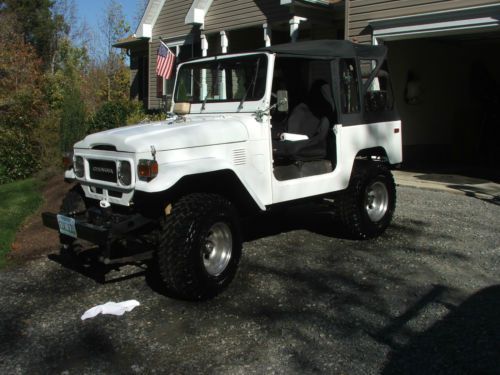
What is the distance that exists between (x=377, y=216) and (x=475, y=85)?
32.0 feet

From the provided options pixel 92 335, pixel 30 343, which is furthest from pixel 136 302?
pixel 30 343

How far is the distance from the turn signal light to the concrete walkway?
20.4 feet

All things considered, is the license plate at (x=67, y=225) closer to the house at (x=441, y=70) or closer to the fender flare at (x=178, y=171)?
the fender flare at (x=178, y=171)

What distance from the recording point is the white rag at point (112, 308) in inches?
160

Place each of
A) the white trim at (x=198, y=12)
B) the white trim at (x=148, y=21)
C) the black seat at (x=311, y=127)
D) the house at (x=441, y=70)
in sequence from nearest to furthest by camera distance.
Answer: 1. the black seat at (x=311, y=127)
2. the house at (x=441, y=70)
3. the white trim at (x=198, y=12)
4. the white trim at (x=148, y=21)

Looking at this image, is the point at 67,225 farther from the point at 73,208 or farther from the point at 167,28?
the point at 167,28

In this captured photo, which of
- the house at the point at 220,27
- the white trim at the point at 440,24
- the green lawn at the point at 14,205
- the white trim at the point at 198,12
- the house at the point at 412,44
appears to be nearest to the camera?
the green lawn at the point at 14,205

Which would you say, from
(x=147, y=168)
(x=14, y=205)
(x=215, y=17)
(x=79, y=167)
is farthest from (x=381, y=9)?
(x=147, y=168)

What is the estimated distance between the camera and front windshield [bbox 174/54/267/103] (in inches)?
197

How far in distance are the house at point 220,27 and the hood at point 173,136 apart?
506cm

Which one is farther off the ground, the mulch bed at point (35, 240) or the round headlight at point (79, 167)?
the round headlight at point (79, 167)

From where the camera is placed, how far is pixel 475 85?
14227 millimetres

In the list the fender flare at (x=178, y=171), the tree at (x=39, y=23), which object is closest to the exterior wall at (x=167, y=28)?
the fender flare at (x=178, y=171)

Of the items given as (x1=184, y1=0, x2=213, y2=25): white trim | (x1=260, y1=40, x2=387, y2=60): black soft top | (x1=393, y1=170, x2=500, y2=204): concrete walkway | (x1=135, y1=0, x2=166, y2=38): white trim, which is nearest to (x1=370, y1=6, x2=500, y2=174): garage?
(x1=393, y1=170, x2=500, y2=204): concrete walkway
